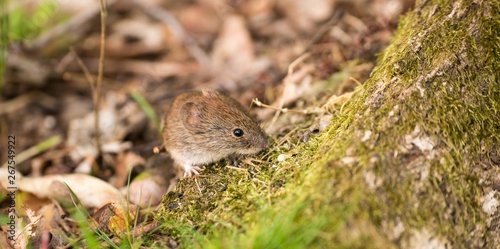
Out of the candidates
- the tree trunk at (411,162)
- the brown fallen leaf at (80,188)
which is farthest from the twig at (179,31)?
the tree trunk at (411,162)

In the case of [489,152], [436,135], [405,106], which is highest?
[405,106]

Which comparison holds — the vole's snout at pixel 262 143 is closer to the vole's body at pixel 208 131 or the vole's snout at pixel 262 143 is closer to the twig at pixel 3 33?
the vole's body at pixel 208 131

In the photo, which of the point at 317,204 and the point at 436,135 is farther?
the point at 436,135

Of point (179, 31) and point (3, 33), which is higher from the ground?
point (3, 33)

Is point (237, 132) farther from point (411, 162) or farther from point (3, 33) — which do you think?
point (3, 33)

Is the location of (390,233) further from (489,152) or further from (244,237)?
(489,152)

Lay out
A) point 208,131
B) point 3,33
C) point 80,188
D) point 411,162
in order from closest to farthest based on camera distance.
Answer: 1. point 411,162
2. point 208,131
3. point 80,188
4. point 3,33

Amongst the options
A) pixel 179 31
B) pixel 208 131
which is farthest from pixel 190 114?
pixel 179 31

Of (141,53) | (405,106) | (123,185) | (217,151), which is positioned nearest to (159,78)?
(141,53)
